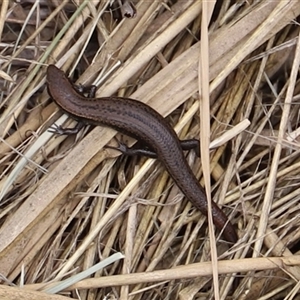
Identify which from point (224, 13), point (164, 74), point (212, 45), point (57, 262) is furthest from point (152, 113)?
point (57, 262)

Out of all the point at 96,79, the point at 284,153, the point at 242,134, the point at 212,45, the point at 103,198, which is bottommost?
the point at 284,153

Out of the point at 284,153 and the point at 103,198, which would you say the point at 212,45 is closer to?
the point at 284,153

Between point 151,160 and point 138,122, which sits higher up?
point 138,122

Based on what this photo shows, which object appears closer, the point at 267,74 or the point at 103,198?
the point at 103,198

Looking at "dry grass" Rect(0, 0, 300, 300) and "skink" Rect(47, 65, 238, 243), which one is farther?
"skink" Rect(47, 65, 238, 243)

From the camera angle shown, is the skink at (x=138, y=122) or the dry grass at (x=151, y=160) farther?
the skink at (x=138, y=122)
